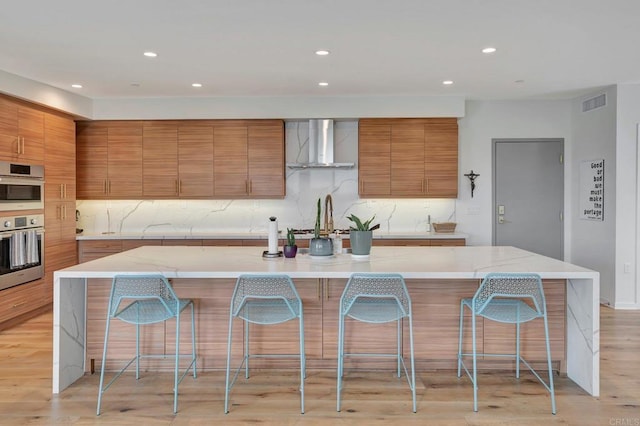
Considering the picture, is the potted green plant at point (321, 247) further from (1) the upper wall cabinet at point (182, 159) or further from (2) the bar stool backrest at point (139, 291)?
(1) the upper wall cabinet at point (182, 159)

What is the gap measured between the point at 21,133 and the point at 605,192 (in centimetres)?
641

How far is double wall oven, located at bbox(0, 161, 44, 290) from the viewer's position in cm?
427

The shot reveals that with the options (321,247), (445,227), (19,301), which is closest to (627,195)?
(445,227)

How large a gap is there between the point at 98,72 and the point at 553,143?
5450 mm

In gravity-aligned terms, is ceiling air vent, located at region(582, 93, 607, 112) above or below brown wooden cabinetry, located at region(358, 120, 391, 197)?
above

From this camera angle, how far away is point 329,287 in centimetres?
312

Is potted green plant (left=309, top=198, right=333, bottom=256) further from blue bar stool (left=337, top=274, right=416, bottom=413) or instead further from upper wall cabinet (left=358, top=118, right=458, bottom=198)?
upper wall cabinet (left=358, top=118, right=458, bottom=198)

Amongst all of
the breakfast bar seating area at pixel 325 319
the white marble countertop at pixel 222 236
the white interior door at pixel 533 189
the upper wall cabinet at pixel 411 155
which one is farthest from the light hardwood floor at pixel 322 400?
the upper wall cabinet at pixel 411 155

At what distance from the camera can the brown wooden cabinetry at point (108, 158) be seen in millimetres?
5570

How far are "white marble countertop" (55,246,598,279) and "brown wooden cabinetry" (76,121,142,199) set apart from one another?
7.32ft

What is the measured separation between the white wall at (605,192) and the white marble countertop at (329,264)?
2.20 meters

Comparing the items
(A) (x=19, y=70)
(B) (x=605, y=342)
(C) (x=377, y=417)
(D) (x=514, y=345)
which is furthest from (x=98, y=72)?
(B) (x=605, y=342)


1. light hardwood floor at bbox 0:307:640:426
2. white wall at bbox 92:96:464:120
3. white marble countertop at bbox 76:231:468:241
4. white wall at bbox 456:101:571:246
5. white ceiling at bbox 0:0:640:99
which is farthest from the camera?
white wall at bbox 456:101:571:246

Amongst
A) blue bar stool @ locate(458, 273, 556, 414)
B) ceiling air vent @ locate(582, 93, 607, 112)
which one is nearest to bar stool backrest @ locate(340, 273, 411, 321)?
blue bar stool @ locate(458, 273, 556, 414)
